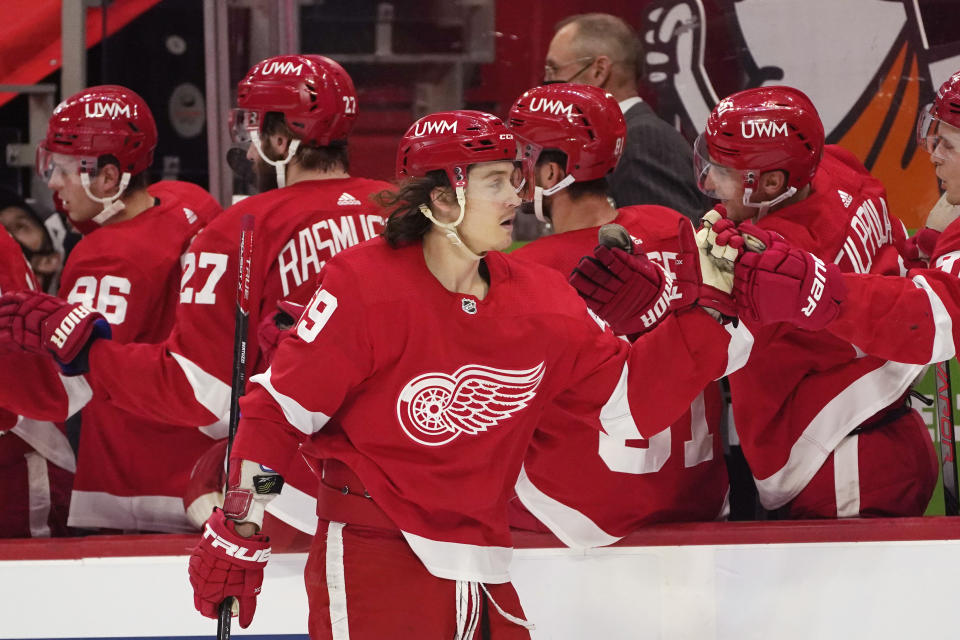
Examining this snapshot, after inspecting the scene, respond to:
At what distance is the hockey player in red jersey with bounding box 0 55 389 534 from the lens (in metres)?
3.02

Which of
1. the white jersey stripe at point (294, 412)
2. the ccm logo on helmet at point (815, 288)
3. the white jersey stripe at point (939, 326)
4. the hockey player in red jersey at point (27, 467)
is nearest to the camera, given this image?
the white jersey stripe at point (294, 412)

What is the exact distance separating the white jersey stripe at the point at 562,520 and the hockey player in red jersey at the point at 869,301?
75cm

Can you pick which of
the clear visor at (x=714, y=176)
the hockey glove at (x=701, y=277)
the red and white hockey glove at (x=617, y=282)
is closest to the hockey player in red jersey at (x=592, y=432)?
the clear visor at (x=714, y=176)

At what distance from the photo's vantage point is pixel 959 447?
3832 millimetres

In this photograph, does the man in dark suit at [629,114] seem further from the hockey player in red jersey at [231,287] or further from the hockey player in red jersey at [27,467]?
the hockey player in red jersey at [27,467]

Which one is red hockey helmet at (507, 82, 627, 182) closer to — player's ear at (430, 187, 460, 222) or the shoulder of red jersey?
the shoulder of red jersey

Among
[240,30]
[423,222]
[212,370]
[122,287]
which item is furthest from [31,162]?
[423,222]

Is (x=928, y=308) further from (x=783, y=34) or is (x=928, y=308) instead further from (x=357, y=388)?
(x=783, y=34)

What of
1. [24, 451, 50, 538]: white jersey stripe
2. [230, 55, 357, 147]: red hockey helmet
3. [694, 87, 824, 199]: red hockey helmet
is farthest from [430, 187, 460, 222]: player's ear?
[24, 451, 50, 538]: white jersey stripe

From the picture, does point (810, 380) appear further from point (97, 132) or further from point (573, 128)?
point (97, 132)

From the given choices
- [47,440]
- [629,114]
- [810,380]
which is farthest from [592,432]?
[47,440]

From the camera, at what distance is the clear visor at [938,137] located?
282 centimetres

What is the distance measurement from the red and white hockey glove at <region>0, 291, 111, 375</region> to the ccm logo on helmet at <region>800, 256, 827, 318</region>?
5.48 feet

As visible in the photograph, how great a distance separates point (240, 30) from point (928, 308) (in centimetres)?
272
